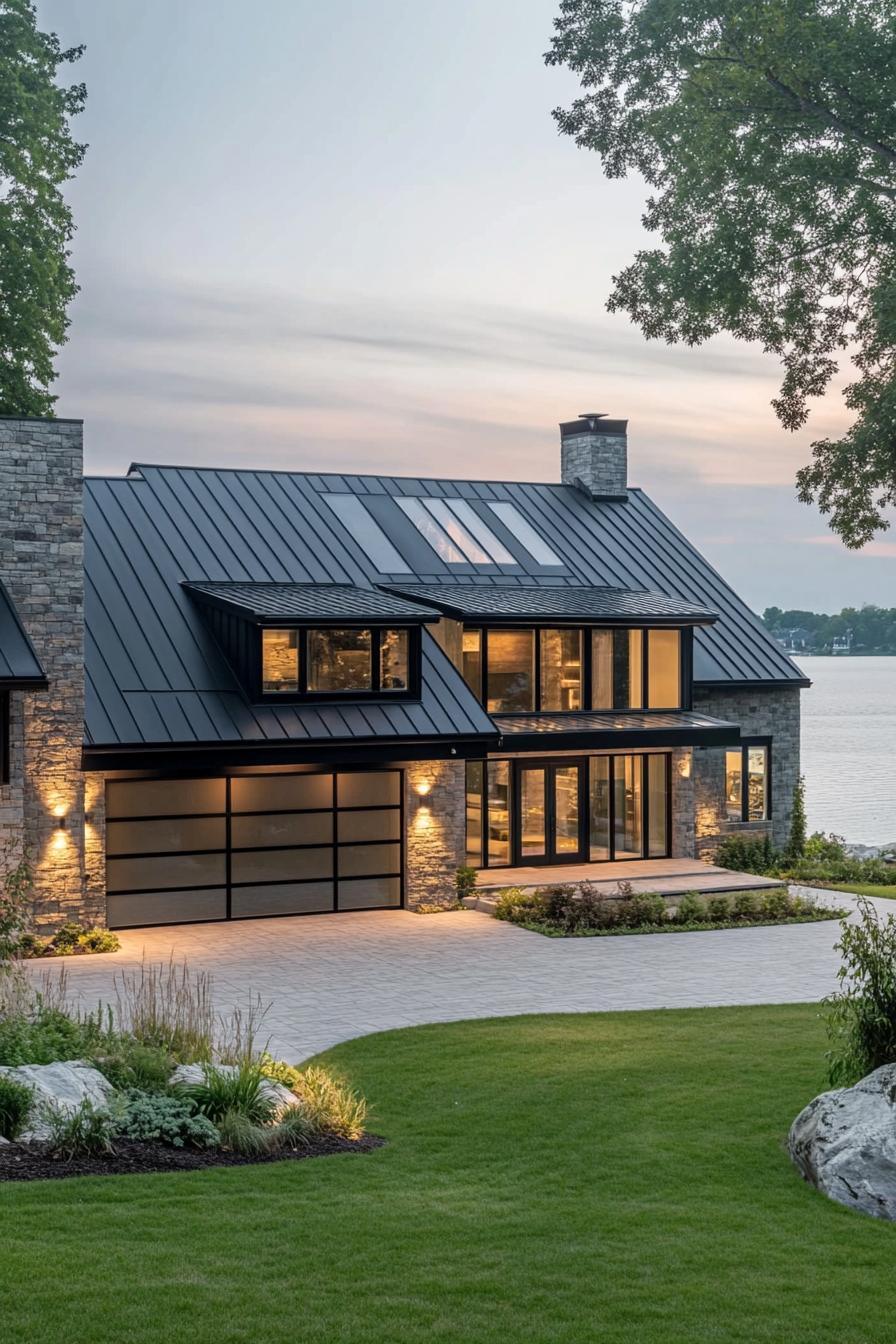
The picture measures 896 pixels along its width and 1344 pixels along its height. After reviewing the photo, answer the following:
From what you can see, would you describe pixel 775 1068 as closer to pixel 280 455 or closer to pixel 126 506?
pixel 126 506

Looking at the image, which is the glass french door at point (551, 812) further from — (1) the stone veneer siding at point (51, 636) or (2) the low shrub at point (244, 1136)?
(2) the low shrub at point (244, 1136)

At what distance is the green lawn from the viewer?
21.8 ft

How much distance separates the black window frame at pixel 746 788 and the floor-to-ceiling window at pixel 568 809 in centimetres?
174

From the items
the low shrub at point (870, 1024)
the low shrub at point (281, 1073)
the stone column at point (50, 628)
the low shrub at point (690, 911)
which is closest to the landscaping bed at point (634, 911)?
A: the low shrub at point (690, 911)

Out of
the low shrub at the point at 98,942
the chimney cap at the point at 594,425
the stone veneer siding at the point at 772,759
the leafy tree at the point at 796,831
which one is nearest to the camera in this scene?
the low shrub at the point at 98,942

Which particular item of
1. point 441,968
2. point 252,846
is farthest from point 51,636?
point 441,968

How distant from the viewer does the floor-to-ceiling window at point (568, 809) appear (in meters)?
24.8

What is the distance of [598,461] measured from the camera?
31078 mm

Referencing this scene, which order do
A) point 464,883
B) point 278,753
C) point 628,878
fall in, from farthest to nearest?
point 628,878 < point 464,883 < point 278,753

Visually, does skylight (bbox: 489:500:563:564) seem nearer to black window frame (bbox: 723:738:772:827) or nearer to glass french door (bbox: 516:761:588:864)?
glass french door (bbox: 516:761:588:864)

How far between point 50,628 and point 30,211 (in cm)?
950

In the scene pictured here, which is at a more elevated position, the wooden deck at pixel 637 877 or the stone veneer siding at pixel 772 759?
the stone veneer siding at pixel 772 759

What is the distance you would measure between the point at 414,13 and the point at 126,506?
9.99 m

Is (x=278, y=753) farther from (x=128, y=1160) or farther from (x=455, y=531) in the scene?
(x=128, y=1160)
